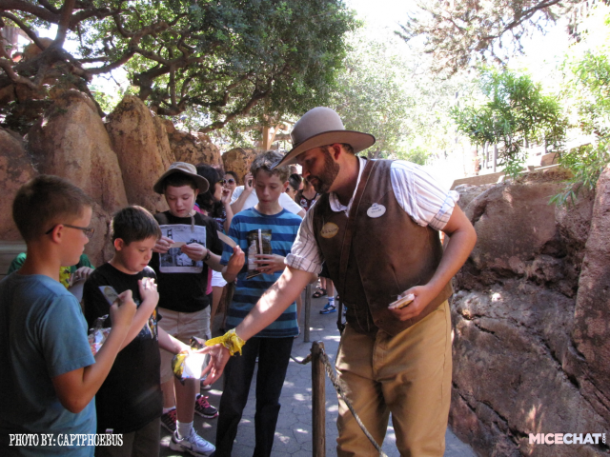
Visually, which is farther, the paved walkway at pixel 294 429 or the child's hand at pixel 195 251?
the paved walkway at pixel 294 429

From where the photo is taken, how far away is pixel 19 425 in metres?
1.85

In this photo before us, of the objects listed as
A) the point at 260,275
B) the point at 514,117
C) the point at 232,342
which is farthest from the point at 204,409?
the point at 514,117

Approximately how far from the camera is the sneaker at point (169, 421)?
397 cm

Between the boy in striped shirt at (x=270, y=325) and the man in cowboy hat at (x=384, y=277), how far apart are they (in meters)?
0.69

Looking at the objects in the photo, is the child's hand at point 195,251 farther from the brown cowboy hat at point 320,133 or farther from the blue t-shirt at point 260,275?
the brown cowboy hat at point 320,133

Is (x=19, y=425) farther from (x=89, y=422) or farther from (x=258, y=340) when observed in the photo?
(x=258, y=340)

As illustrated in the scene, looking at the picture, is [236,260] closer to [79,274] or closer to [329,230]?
[329,230]

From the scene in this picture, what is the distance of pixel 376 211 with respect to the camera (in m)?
2.40

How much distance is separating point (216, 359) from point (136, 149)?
616cm

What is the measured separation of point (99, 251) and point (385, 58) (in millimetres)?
23732

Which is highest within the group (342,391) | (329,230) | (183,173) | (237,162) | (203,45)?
(203,45)

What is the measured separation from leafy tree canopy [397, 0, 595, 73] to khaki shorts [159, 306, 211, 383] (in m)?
9.77

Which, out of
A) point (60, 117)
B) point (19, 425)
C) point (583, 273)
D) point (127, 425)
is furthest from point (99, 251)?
point (583, 273)

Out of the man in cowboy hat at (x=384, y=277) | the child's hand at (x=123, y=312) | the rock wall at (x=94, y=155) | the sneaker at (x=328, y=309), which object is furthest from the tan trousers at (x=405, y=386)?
the sneaker at (x=328, y=309)
